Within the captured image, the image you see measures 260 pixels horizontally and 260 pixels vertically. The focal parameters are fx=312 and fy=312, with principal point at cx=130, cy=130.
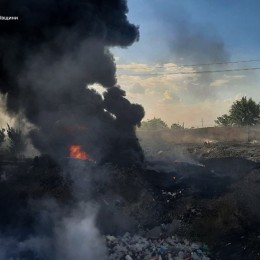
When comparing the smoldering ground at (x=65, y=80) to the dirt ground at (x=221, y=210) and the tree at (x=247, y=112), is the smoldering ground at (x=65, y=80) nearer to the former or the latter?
the dirt ground at (x=221, y=210)

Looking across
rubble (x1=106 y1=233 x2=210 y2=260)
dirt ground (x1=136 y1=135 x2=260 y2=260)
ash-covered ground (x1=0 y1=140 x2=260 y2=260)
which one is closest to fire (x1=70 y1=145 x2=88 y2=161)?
ash-covered ground (x1=0 y1=140 x2=260 y2=260)

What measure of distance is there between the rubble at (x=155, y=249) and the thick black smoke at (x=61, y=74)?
30.7 ft

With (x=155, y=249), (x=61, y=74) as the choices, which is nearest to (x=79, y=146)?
(x=61, y=74)

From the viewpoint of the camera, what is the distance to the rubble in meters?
11.2

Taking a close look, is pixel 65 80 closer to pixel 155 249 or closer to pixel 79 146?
pixel 79 146

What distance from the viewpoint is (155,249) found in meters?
11.6

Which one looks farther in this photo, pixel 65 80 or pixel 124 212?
pixel 65 80

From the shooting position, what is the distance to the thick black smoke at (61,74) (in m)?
22.1

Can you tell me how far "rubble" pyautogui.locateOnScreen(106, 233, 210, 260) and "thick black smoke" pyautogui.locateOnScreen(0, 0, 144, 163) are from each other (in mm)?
9349

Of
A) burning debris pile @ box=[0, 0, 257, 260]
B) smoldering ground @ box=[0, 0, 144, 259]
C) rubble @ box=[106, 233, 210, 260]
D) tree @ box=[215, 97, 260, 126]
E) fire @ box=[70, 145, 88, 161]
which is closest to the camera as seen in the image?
rubble @ box=[106, 233, 210, 260]

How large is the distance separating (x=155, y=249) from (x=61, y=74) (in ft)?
50.1

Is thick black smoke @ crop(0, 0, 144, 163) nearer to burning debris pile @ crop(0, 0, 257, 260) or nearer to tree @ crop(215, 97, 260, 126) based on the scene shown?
burning debris pile @ crop(0, 0, 257, 260)

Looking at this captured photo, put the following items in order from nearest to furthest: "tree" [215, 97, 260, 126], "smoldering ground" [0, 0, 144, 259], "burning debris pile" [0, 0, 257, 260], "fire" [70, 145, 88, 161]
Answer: "burning debris pile" [0, 0, 257, 260]
"smoldering ground" [0, 0, 144, 259]
"fire" [70, 145, 88, 161]
"tree" [215, 97, 260, 126]

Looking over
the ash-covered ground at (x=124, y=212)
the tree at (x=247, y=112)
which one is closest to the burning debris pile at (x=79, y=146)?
the ash-covered ground at (x=124, y=212)
